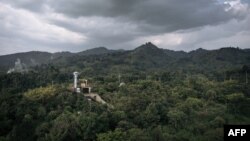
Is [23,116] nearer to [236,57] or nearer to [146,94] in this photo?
[146,94]

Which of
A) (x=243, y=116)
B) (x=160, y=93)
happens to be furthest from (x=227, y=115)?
(x=160, y=93)

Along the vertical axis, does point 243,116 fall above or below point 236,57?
below

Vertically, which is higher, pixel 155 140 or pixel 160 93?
pixel 160 93

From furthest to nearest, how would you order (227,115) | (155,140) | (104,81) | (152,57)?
(152,57)
(104,81)
(227,115)
(155,140)

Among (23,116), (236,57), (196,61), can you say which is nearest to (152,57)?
(196,61)

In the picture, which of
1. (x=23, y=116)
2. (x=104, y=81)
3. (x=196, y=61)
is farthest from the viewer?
(x=196, y=61)

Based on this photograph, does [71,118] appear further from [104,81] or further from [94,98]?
[104,81]

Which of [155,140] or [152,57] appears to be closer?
[155,140]

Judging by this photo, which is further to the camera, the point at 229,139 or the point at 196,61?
the point at 196,61

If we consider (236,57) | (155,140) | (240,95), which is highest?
(236,57)
